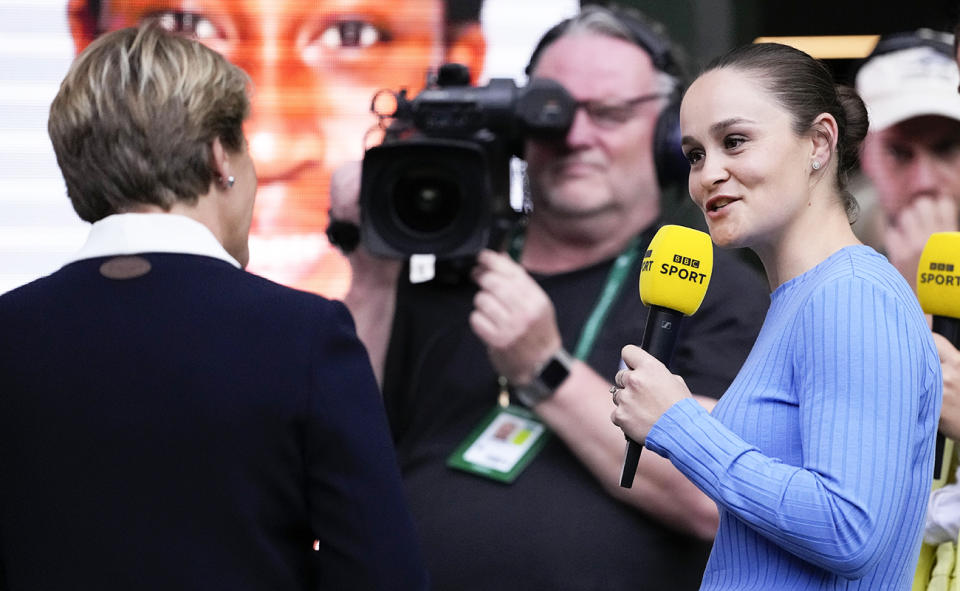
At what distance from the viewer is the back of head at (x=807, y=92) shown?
1396 mm

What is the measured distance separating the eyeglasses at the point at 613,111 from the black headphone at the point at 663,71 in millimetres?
60

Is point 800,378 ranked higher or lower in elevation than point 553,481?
higher

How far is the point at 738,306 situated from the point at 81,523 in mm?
1391

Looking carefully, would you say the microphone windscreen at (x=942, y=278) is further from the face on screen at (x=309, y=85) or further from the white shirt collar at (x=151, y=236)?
the face on screen at (x=309, y=85)

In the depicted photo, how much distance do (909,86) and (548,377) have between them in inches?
48.1

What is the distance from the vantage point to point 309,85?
3.15 m

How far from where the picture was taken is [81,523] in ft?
4.39

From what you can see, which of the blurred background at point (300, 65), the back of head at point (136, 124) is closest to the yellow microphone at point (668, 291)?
the back of head at point (136, 124)

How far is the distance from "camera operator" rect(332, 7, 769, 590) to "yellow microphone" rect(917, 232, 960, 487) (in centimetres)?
52

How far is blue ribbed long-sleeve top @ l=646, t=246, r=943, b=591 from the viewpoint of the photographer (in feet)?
4.02

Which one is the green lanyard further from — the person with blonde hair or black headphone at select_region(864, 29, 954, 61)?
the person with blonde hair

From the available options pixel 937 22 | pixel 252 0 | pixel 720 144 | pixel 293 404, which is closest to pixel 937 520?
pixel 720 144

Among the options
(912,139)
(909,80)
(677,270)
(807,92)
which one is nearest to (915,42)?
(909,80)

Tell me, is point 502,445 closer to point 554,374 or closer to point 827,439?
point 554,374
